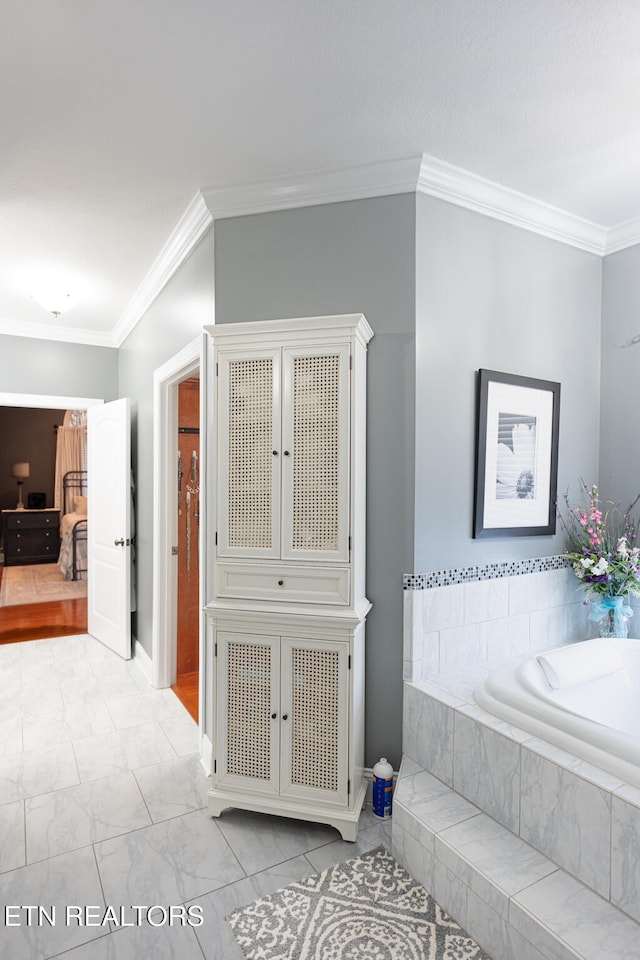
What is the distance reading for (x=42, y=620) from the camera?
5.20 m

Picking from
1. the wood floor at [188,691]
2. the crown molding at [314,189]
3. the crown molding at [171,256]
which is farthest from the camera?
the wood floor at [188,691]

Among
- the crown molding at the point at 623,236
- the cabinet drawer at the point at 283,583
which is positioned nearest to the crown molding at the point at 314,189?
the crown molding at the point at 623,236

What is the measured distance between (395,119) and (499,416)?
1.31m

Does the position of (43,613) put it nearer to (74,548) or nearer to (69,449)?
(74,548)

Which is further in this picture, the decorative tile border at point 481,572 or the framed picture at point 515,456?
the framed picture at point 515,456

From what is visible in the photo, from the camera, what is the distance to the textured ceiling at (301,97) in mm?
1521

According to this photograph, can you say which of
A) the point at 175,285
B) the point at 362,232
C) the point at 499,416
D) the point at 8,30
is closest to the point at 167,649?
the point at 175,285

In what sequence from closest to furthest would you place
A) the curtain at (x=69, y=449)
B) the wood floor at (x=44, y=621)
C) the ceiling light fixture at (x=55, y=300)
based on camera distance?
1. the ceiling light fixture at (x=55, y=300)
2. the wood floor at (x=44, y=621)
3. the curtain at (x=69, y=449)

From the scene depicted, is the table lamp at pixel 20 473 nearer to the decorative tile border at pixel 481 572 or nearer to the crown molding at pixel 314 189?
the crown molding at pixel 314 189

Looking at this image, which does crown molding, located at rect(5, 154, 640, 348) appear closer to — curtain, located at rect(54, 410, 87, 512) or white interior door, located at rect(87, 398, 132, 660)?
white interior door, located at rect(87, 398, 132, 660)

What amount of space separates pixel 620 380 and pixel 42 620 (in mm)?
5247

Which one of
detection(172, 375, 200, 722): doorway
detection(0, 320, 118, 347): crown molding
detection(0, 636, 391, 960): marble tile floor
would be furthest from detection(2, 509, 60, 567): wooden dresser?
A: detection(0, 636, 391, 960): marble tile floor

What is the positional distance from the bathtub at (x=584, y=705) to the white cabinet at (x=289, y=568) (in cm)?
58

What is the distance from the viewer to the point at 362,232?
7.72ft
